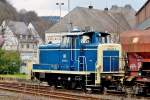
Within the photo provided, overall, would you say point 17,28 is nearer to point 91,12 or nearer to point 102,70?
point 91,12

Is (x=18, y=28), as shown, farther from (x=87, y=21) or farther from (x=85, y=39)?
(x=85, y=39)

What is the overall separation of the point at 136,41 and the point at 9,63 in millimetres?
38859

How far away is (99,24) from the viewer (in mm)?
89000

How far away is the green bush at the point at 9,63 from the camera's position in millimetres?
58719

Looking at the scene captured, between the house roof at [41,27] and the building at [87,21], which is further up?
the house roof at [41,27]

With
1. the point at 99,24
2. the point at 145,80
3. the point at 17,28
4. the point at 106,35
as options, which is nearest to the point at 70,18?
the point at 99,24

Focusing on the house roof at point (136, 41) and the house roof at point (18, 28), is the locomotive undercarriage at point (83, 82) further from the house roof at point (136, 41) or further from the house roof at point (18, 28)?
the house roof at point (18, 28)

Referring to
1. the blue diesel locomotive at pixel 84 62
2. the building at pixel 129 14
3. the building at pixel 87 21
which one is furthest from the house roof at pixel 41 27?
the blue diesel locomotive at pixel 84 62

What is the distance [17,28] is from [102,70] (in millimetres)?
88003

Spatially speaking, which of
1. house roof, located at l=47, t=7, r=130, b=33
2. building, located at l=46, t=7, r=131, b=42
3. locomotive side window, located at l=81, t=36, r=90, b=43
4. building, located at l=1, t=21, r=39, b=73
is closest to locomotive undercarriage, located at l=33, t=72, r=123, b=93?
locomotive side window, located at l=81, t=36, r=90, b=43

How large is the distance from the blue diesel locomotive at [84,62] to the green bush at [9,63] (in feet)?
102

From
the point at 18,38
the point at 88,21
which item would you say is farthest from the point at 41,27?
the point at 88,21

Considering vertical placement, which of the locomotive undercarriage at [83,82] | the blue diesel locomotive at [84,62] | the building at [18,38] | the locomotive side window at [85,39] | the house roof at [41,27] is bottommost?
the locomotive undercarriage at [83,82]

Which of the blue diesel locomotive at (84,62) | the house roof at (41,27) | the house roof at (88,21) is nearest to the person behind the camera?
the blue diesel locomotive at (84,62)
